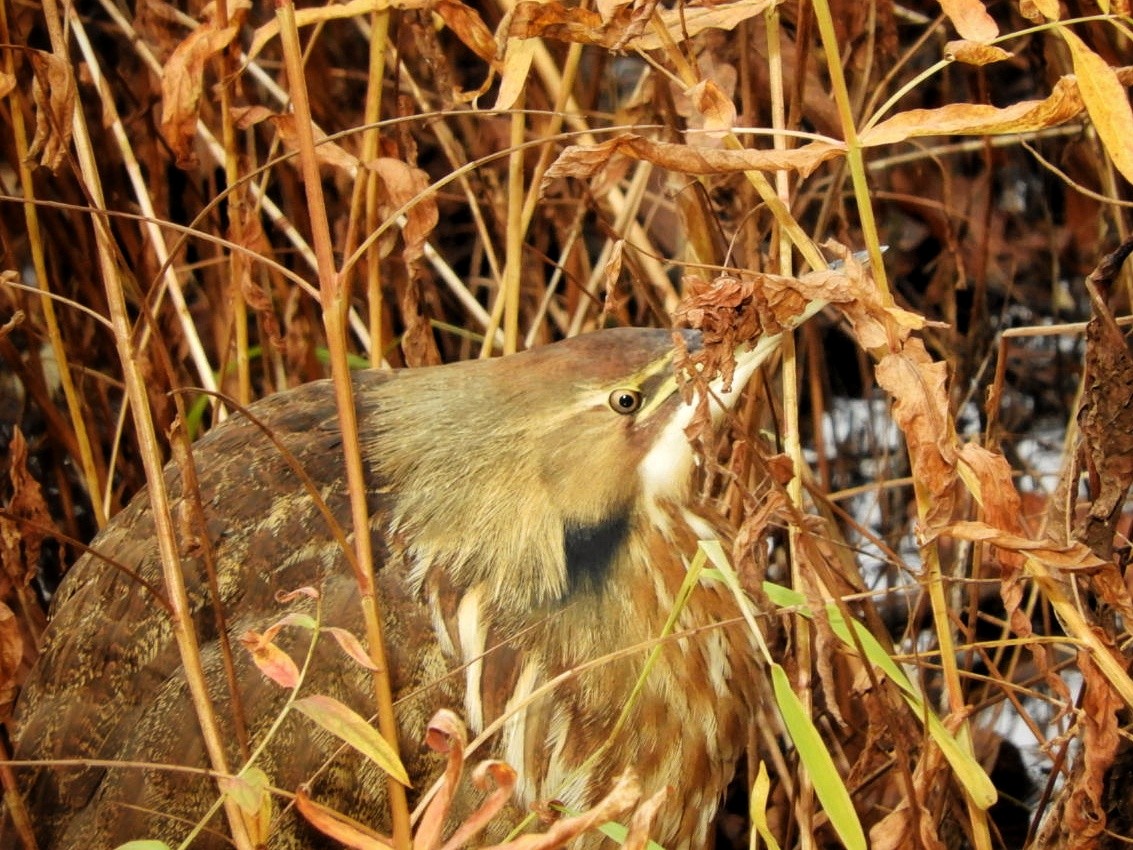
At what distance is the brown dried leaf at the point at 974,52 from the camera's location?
3.67 feet

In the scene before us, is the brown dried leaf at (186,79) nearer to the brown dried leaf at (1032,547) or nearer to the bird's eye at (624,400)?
the bird's eye at (624,400)

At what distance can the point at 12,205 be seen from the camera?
231 centimetres

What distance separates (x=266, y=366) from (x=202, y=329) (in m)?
0.57

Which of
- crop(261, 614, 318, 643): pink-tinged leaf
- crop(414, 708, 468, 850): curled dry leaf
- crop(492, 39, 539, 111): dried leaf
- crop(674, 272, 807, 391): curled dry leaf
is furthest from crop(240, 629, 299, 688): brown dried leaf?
crop(492, 39, 539, 111): dried leaf

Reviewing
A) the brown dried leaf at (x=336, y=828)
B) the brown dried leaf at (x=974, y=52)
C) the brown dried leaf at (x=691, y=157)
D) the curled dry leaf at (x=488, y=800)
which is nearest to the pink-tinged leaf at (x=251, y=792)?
the brown dried leaf at (x=336, y=828)

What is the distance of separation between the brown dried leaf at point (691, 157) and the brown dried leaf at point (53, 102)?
49cm

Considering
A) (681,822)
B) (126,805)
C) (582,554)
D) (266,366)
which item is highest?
(266,366)

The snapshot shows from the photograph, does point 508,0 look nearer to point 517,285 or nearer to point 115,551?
point 517,285

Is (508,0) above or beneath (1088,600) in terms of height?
above

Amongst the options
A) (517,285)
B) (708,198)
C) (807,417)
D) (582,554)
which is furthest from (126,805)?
(807,417)

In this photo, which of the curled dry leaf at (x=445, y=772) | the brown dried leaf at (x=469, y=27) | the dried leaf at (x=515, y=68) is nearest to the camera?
the curled dry leaf at (x=445, y=772)

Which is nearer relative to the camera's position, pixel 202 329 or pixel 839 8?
pixel 839 8

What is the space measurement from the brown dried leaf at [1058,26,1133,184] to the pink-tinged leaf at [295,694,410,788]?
667mm

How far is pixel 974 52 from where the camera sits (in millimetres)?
1134
